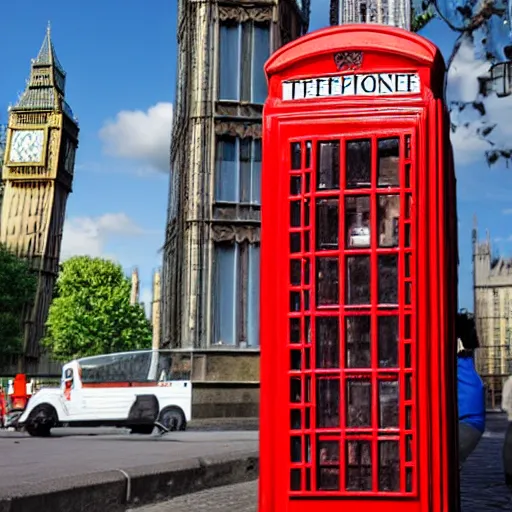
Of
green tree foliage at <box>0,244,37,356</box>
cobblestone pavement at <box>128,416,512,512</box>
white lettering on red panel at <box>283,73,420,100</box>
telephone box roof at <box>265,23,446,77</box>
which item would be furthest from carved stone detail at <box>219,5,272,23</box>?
green tree foliage at <box>0,244,37,356</box>

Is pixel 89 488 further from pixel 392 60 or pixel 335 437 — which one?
pixel 392 60

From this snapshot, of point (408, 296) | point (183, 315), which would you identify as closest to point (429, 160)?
point (408, 296)

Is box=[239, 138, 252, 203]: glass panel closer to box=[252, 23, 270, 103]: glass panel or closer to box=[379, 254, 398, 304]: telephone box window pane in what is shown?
box=[252, 23, 270, 103]: glass panel

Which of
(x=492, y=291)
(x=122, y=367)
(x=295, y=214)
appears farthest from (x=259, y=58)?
(x=492, y=291)

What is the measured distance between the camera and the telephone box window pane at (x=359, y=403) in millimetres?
5125

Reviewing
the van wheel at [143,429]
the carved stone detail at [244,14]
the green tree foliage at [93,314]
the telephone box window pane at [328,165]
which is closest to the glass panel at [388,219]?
the telephone box window pane at [328,165]

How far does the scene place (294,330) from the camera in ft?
17.2

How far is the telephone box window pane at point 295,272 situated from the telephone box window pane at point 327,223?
15 cm

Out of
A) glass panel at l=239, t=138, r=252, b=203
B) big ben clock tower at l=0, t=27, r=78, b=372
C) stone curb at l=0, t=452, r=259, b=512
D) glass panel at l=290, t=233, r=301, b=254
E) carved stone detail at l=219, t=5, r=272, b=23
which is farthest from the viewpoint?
big ben clock tower at l=0, t=27, r=78, b=372

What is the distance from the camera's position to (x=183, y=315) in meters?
26.5

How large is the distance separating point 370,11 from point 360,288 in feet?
181

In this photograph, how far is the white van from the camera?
69.4 ft

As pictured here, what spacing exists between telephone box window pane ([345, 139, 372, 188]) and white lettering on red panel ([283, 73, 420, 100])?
31 centimetres

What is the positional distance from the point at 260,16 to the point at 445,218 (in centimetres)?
2261
